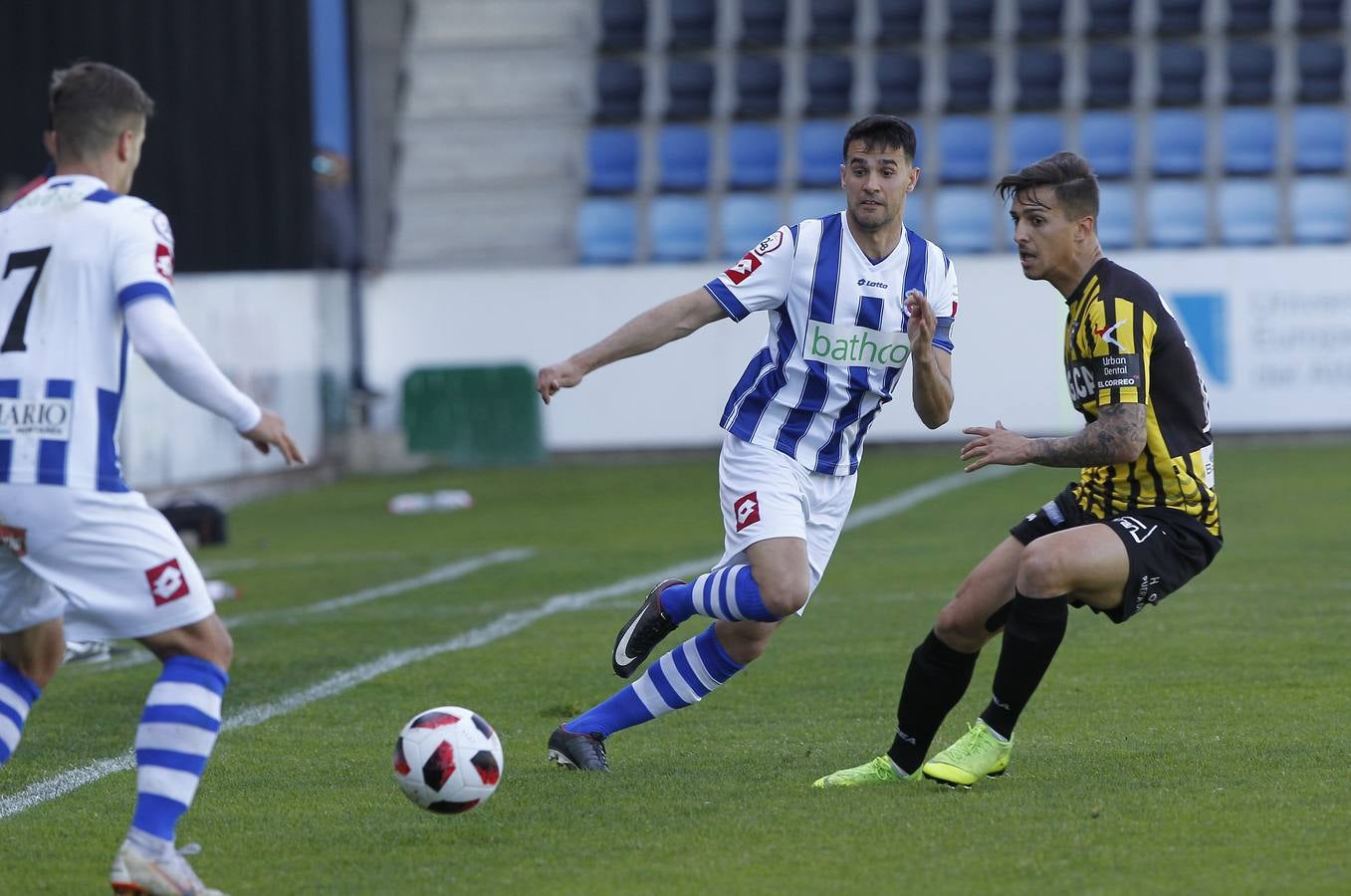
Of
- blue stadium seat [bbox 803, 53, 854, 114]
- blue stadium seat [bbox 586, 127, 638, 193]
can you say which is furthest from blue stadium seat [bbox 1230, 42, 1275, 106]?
blue stadium seat [bbox 586, 127, 638, 193]

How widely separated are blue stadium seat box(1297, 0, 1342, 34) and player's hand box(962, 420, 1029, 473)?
2287cm

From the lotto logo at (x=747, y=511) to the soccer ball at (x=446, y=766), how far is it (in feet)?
3.34

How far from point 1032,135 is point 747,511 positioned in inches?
847

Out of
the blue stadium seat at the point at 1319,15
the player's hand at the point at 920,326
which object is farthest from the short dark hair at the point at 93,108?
the blue stadium seat at the point at 1319,15

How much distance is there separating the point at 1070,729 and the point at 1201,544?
1118mm

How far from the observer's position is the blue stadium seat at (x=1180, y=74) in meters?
26.2

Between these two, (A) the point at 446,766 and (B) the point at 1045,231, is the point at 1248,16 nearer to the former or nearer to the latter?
(B) the point at 1045,231

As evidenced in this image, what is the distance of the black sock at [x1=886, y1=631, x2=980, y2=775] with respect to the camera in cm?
550

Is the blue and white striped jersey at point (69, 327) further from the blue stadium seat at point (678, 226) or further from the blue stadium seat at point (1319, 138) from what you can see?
the blue stadium seat at point (1319, 138)

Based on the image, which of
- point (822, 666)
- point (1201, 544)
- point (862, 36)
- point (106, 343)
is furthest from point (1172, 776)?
point (862, 36)

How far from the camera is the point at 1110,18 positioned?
26.6 m

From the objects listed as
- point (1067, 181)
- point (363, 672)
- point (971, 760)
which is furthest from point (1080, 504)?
point (363, 672)

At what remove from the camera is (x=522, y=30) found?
27844 millimetres

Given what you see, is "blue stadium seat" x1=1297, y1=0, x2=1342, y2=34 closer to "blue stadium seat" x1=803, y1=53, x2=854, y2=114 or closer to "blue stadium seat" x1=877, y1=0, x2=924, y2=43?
"blue stadium seat" x1=877, y1=0, x2=924, y2=43
